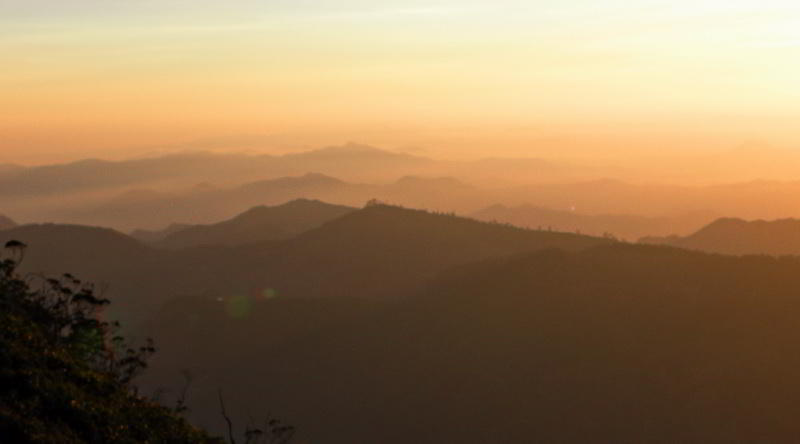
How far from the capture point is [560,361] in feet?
514

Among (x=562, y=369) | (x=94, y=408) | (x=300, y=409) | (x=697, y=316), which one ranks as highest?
(x=94, y=408)

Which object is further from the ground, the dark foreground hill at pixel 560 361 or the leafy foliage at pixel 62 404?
the leafy foliage at pixel 62 404

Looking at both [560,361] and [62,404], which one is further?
[560,361]

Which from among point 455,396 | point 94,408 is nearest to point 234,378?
point 455,396

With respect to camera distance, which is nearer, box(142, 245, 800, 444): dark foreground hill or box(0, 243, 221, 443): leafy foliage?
box(0, 243, 221, 443): leafy foliage

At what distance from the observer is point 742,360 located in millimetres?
142625

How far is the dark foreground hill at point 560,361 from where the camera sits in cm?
13638

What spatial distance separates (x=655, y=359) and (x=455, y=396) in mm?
35725

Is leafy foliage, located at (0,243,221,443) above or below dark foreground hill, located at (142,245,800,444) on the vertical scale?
above

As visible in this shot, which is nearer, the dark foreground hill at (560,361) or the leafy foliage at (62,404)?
the leafy foliage at (62,404)

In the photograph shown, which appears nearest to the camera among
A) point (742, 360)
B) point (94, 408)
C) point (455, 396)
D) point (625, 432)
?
point (94, 408)

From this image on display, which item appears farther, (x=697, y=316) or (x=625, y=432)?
(x=697, y=316)

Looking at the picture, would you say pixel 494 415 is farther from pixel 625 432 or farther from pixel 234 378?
pixel 234 378

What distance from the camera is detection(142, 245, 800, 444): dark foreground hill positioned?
136 m
